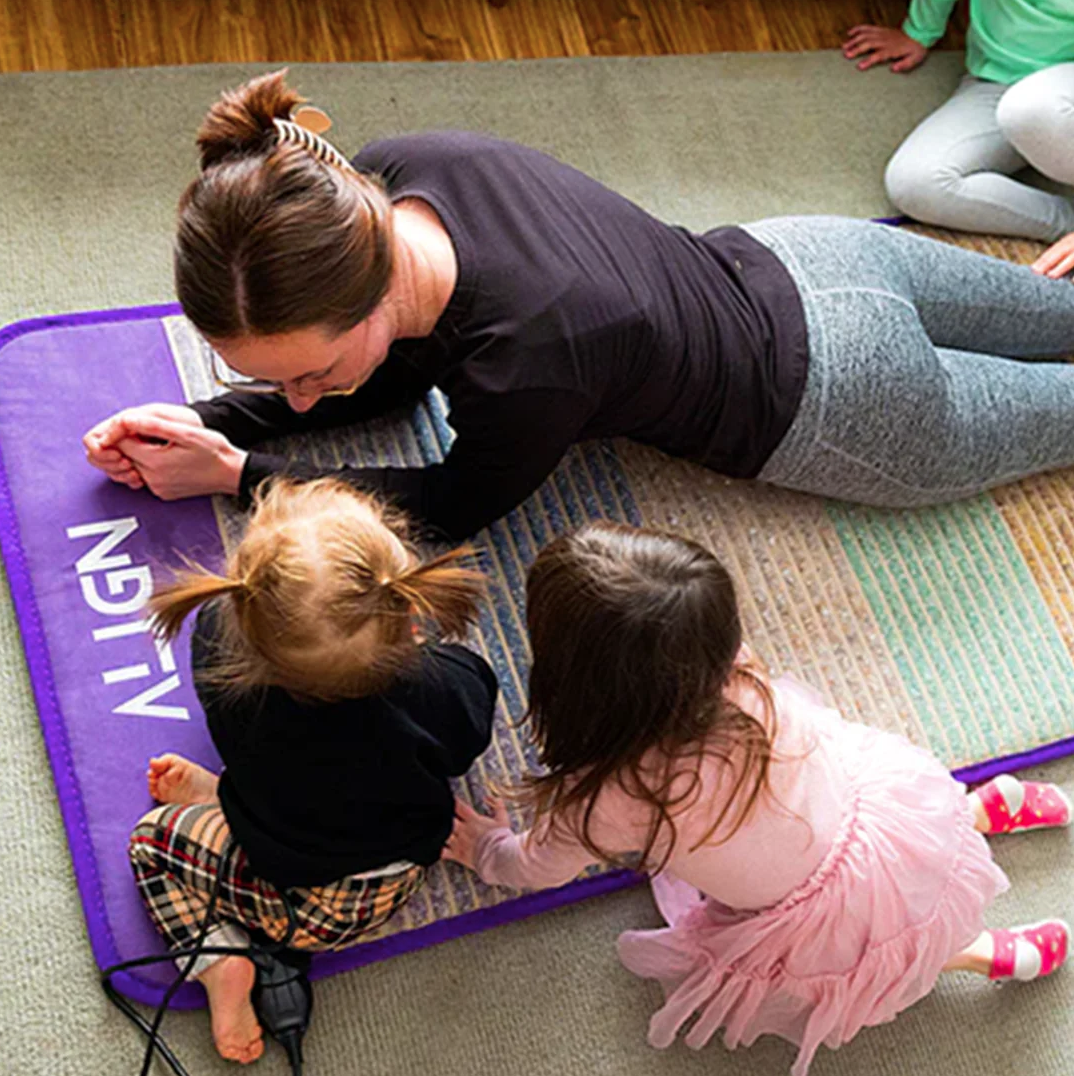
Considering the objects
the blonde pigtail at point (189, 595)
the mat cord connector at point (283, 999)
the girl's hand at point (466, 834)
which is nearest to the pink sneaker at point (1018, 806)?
the girl's hand at point (466, 834)

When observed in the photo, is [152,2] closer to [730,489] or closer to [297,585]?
[730,489]

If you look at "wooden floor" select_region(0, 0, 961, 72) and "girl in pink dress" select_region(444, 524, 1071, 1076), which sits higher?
"wooden floor" select_region(0, 0, 961, 72)

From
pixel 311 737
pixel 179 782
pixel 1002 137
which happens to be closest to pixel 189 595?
pixel 311 737

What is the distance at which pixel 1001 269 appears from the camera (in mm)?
1542

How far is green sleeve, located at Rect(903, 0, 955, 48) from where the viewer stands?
1.91m

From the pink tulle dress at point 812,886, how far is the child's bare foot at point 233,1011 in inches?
9.5

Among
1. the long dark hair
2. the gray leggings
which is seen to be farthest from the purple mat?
the gray leggings

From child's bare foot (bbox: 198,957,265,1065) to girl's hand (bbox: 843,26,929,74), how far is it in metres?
1.57

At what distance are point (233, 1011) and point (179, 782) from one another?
214 mm

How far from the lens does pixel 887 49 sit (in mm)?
1956

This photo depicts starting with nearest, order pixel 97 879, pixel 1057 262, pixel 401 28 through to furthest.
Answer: pixel 97 879, pixel 1057 262, pixel 401 28

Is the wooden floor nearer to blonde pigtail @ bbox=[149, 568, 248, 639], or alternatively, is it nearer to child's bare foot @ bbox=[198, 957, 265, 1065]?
blonde pigtail @ bbox=[149, 568, 248, 639]

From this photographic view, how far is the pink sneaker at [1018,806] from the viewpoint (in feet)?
4.40

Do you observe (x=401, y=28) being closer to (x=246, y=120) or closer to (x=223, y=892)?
(x=246, y=120)
